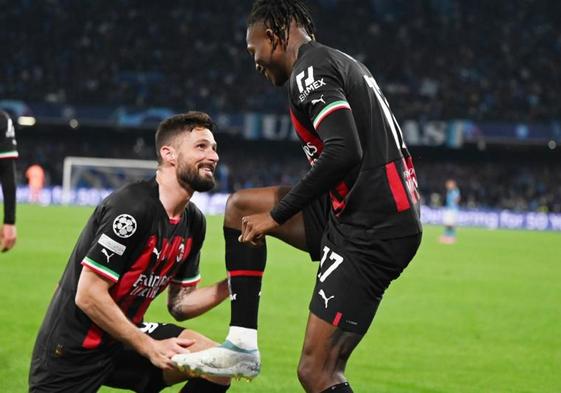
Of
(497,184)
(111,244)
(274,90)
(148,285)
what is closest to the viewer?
(111,244)

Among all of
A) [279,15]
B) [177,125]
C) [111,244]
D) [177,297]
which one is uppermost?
[279,15]

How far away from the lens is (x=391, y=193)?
4293 mm

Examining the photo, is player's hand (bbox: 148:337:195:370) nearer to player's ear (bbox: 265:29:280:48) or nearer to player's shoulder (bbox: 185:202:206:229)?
player's shoulder (bbox: 185:202:206:229)

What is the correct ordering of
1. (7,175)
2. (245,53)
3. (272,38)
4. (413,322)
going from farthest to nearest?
(245,53) → (413,322) → (7,175) → (272,38)

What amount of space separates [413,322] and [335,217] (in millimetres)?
6383

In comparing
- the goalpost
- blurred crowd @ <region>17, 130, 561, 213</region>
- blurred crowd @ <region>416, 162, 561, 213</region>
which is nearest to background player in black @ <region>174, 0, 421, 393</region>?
the goalpost

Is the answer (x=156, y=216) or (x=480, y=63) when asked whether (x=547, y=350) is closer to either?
(x=156, y=216)

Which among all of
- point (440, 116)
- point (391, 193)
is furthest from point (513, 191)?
point (391, 193)

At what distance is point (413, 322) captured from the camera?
10516mm

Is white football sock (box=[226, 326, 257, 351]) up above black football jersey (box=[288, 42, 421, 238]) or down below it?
below

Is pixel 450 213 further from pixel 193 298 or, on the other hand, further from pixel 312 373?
pixel 312 373

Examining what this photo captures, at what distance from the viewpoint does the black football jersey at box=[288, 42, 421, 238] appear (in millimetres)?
4129

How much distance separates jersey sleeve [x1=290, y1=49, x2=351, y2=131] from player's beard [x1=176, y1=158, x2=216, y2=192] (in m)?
0.59

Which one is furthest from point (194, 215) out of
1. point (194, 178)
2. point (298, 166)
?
point (298, 166)
